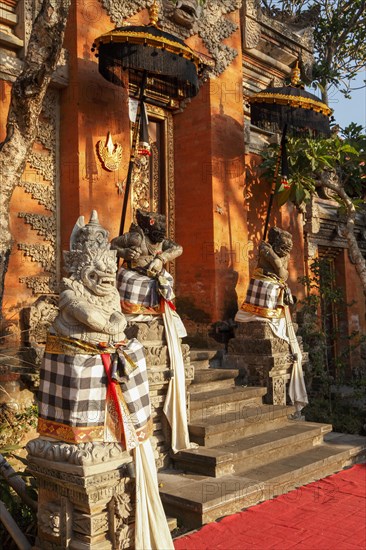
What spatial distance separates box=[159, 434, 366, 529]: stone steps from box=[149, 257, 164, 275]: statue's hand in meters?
2.17

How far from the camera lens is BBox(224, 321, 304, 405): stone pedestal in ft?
24.4

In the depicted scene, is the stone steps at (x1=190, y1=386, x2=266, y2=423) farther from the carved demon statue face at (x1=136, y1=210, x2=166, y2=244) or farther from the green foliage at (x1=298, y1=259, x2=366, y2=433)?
the green foliage at (x1=298, y1=259, x2=366, y2=433)

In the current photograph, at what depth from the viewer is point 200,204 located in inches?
355

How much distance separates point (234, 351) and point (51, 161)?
150 inches

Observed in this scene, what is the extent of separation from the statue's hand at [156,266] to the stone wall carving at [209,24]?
4.23 metres

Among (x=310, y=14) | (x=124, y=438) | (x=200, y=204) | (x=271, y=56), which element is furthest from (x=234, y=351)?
(x=310, y=14)

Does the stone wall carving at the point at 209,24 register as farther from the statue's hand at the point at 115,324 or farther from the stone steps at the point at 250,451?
the stone steps at the point at 250,451

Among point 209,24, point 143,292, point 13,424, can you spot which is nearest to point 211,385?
point 143,292

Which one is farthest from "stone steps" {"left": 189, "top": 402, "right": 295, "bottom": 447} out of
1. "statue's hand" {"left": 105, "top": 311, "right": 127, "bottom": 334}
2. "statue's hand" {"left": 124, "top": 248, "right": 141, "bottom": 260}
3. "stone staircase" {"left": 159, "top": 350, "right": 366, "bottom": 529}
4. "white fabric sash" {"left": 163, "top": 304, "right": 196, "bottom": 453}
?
"statue's hand" {"left": 105, "top": 311, "right": 127, "bottom": 334}

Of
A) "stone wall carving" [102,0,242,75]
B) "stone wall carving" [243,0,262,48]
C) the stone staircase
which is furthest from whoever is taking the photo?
"stone wall carving" [243,0,262,48]

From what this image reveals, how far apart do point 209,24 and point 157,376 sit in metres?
6.70

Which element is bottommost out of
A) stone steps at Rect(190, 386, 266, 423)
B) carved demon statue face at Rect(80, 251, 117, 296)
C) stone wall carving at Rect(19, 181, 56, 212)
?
stone steps at Rect(190, 386, 266, 423)

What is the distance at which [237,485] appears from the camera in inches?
191

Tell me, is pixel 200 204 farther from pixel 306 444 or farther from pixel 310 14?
pixel 310 14
